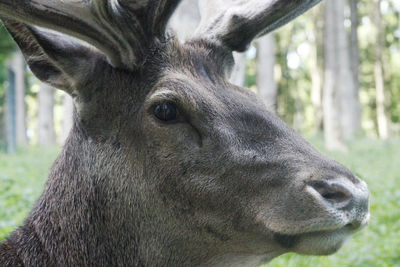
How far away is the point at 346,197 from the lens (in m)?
2.63

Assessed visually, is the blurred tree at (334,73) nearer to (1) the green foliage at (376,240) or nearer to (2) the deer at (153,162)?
(1) the green foliage at (376,240)

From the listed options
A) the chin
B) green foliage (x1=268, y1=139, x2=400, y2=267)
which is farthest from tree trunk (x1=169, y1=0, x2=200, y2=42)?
the chin

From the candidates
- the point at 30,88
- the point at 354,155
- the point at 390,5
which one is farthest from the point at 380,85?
the point at 30,88

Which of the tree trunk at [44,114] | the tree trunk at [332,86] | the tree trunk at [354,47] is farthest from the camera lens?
the tree trunk at [354,47]

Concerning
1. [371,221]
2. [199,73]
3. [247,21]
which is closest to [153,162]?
[199,73]

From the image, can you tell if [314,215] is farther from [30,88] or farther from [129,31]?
[30,88]

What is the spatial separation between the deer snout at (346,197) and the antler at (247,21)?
4.18ft

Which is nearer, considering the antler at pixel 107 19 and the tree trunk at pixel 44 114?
the antler at pixel 107 19

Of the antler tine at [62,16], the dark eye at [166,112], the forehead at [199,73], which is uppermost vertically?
the antler tine at [62,16]

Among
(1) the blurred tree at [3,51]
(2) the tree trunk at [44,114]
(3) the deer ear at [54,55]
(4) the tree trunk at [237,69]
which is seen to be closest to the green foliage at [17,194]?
(3) the deer ear at [54,55]

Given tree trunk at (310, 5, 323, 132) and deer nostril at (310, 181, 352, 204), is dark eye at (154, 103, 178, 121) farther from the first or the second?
tree trunk at (310, 5, 323, 132)

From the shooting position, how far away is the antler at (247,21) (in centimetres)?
362

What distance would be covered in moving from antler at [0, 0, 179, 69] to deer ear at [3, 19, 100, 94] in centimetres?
16

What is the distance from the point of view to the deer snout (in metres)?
2.62
